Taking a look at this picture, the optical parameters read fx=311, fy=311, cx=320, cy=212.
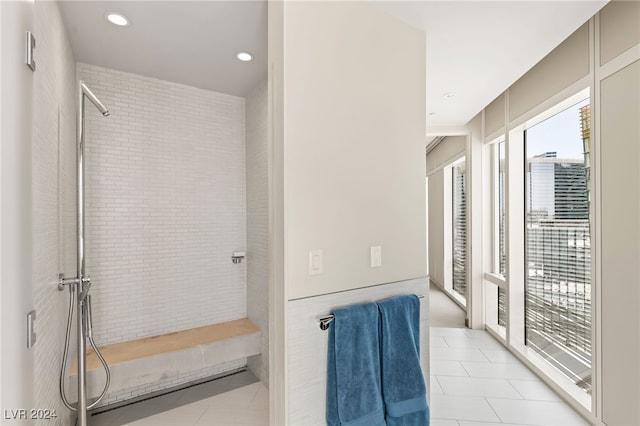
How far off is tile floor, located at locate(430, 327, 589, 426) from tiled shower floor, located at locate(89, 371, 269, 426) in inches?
51.9

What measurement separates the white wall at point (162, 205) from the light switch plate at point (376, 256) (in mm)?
1739

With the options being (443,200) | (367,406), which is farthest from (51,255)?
(443,200)

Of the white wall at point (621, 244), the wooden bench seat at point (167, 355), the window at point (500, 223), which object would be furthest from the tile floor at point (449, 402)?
the window at point (500, 223)

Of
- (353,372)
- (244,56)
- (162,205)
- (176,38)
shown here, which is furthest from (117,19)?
(353,372)

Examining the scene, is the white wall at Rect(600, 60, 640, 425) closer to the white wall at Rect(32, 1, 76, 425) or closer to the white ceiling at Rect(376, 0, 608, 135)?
the white ceiling at Rect(376, 0, 608, 135)

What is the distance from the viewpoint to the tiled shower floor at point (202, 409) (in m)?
2.22

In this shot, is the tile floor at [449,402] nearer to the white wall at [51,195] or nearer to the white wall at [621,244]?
the white wall at [621,244]

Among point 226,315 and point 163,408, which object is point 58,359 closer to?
point 163,408

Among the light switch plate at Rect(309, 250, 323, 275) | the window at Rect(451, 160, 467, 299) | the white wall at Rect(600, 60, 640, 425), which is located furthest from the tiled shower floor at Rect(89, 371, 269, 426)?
the window at Rect(451, 160, 467, 299)

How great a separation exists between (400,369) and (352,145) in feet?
3.86

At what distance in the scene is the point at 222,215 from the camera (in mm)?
2957

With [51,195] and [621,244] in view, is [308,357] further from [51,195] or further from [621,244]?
[621,244]

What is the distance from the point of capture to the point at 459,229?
5.20 meters

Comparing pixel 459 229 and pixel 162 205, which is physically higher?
pixel 162 205
